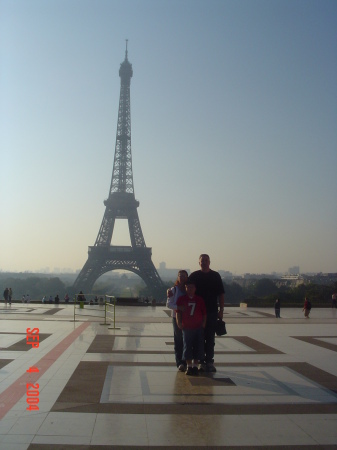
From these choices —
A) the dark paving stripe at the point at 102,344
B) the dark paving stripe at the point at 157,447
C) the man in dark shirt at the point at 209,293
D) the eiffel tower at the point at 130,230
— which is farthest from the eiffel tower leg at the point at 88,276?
the dark paving stripe at the point at 157,447

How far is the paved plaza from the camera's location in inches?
173

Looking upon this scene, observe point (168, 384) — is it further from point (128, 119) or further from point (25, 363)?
point (128, 119)

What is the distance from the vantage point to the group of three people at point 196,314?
7.21 meters

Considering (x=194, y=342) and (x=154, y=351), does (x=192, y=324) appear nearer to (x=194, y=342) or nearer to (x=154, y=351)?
(x=194, y=342)

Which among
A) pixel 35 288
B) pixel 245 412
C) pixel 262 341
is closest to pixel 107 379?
pixel 245 412

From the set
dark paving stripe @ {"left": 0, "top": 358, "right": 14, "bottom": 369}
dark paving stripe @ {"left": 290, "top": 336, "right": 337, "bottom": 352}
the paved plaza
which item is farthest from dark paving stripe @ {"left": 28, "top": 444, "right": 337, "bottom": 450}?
dark paving stripe @ {"left": 290, "top": 336, "right": 337, "bottom": 352}

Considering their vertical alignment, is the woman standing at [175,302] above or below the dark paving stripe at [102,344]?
above

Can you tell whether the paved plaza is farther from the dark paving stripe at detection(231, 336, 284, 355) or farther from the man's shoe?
the man's shoe

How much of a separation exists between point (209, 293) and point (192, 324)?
0.60m

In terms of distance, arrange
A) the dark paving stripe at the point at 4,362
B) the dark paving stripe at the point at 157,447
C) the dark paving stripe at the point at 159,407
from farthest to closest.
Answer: the dark paving stripe at the point at 4,362 → the dark paving stripe at the point at 159,407 → the dark paving stripe at the point at 157,447

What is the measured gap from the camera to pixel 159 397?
586cm

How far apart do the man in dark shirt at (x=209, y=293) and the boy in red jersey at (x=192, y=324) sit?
0.27 meters

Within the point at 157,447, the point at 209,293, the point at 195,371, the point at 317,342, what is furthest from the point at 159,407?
the point at 317,342

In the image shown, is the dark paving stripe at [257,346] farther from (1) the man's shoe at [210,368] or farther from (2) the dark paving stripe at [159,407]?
(2) the dark paving stripe at [159,407]
